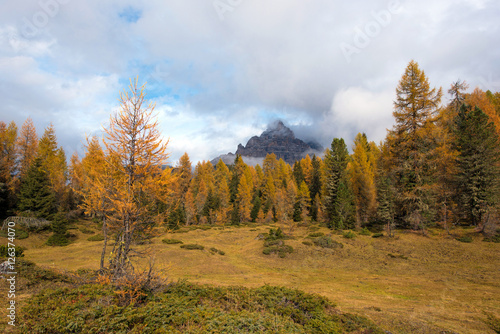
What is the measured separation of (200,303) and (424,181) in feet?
79.9

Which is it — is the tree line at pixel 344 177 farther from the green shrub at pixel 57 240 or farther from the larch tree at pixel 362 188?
the green shrub at pixel 57 240

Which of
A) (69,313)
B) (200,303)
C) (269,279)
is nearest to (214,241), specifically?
(269,279)

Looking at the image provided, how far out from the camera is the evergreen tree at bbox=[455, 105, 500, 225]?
61.9 feet

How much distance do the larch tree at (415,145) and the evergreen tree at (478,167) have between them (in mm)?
2339

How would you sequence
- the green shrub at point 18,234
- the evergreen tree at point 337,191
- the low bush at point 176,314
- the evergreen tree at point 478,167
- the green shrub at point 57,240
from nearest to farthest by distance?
the low bush at point 176,314, the evergreen tree at point 478,167, the green shrub at point 18,234, the green shrub at point 57,240, the evergreen tree at point 337,191

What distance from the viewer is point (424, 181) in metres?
22.1

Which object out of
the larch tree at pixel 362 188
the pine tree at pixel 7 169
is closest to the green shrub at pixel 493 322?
the larch tree at pixel 362 188

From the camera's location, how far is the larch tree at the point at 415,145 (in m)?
21.7

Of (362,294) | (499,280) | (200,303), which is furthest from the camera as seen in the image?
(499,280)

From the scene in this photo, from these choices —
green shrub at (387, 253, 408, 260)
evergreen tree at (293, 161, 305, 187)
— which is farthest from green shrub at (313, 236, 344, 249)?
evergreen tree at (293, 161, 305, 187)

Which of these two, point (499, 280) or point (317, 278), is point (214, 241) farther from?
point (499, 280)

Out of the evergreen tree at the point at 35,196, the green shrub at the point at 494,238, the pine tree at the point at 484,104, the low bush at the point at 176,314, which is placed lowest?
the green shrub at the point at 494,238

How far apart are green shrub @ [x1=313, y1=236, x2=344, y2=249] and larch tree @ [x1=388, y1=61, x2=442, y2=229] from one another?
24.2ft

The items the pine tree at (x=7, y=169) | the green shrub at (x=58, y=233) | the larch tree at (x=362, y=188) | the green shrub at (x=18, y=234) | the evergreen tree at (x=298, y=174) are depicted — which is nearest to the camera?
the green shrub at (x=18, y=234)
